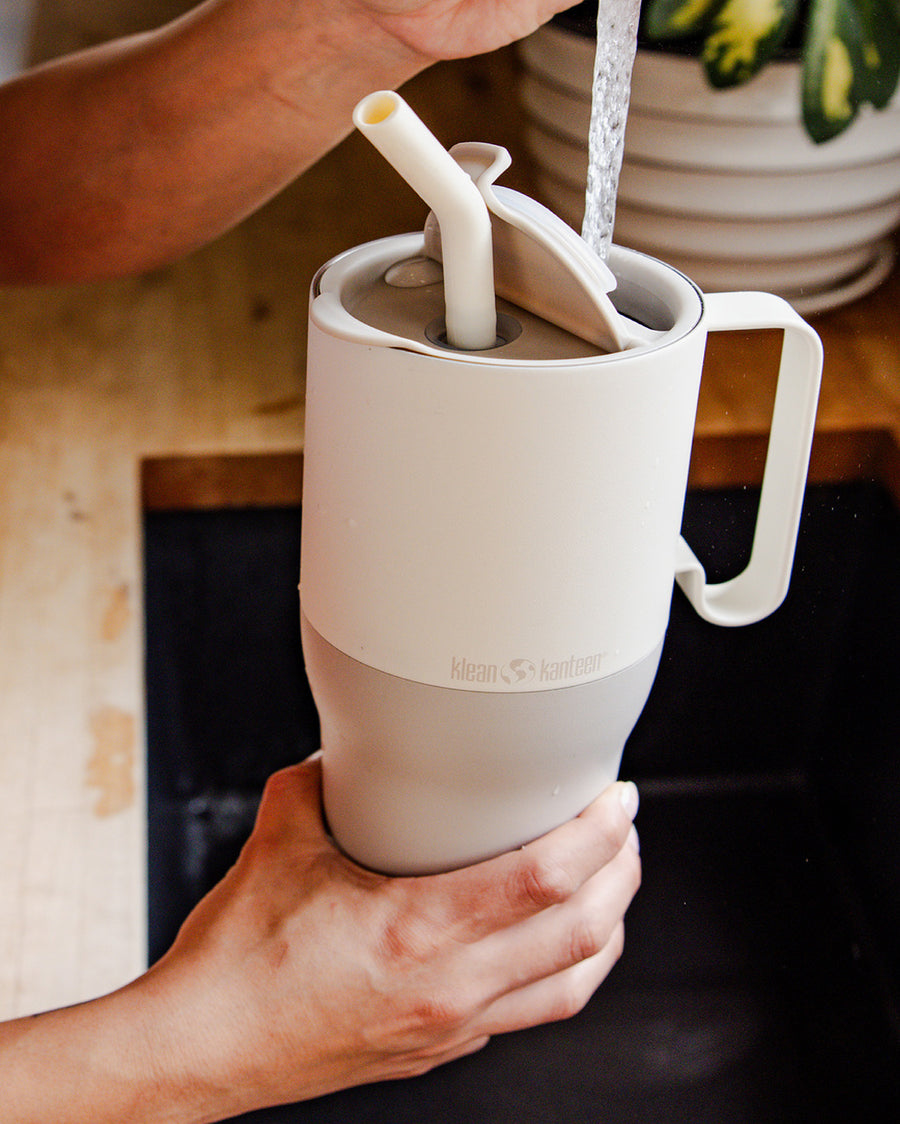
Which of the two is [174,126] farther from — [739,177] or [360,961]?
[360,961]

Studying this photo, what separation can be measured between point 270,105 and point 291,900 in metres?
0.30

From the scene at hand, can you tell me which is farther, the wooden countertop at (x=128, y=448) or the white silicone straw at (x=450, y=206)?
the wooden countertop at (x=128, y=448)

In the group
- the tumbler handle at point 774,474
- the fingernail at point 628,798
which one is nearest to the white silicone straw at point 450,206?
the tumbler handle at point 774,474

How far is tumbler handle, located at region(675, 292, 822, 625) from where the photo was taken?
29 cm

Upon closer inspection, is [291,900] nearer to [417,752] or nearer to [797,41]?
[417,752]

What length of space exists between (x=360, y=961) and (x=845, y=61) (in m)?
0.32

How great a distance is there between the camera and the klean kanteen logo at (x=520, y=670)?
29cm

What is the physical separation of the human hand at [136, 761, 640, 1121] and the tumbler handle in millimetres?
70

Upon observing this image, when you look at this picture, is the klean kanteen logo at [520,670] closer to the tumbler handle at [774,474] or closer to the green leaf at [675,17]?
the tumbler handle at [774,474]

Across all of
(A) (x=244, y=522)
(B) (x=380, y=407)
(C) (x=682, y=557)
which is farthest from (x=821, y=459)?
(A) (x=244, y=522)

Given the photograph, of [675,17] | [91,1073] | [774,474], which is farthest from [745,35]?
[91,1073]

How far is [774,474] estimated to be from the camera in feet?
1.08

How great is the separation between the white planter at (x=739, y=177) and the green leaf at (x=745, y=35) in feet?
0.10

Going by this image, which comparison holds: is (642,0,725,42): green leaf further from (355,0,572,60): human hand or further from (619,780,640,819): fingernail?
Answer: (619,780,640,819): fingernail
